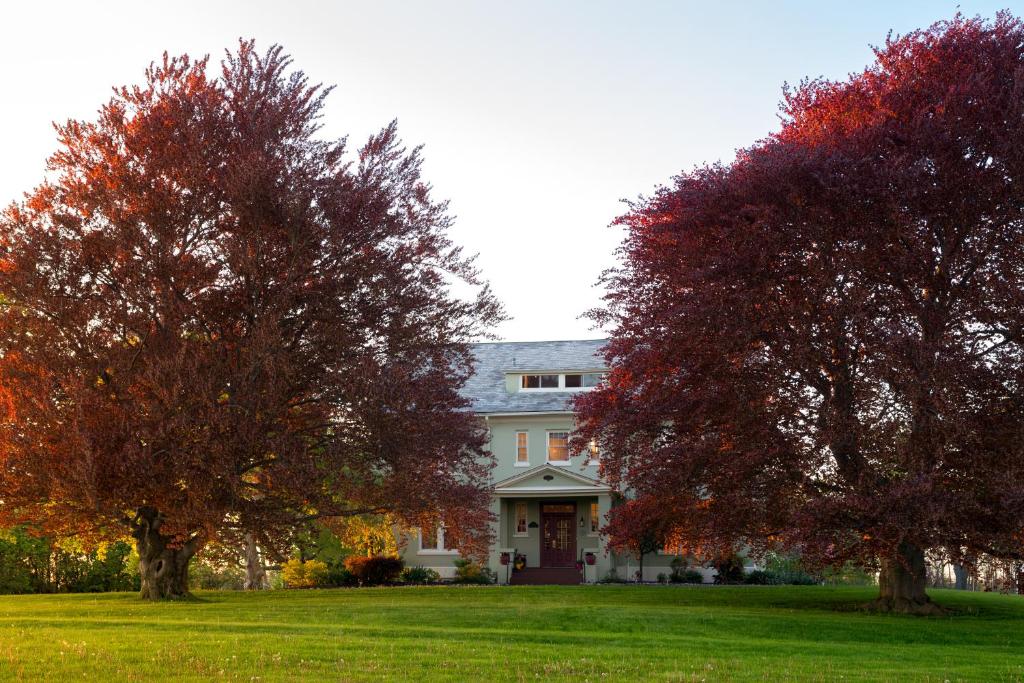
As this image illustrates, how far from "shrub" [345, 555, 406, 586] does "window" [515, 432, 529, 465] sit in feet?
A: 22.3

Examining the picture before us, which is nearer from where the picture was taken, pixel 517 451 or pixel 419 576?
pixel 419 576

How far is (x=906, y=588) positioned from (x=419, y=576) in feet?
62.0

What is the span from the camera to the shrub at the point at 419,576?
37750 millimetres

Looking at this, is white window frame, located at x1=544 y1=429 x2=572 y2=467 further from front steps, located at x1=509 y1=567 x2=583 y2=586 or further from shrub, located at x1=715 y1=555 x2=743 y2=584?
shrub, located at x1=715 y1=555 x2=743 y2=584

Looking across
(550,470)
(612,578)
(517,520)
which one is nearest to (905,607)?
(612,578)

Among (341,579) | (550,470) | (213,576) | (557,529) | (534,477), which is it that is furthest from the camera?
(213,576)

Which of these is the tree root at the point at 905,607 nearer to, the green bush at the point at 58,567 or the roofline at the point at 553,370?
the roofline at the point at 553,370

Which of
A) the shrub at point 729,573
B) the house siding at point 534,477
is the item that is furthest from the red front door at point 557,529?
the shrub at point 729,573

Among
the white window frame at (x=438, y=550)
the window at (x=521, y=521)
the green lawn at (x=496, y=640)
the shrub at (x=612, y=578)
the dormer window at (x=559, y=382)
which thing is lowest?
the shrub at (x=612, y=578)

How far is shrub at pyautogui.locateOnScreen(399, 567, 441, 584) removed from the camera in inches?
1486

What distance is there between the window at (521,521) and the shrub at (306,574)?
26.1ft

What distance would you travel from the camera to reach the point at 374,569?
121ft

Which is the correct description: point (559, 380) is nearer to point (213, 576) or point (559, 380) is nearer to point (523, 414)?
point (523, 414)

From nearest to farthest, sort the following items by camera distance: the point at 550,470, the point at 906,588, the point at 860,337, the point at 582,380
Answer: the point at 860,337 < the point at 906,588 < the point at 550,470 < the point at 582,380
